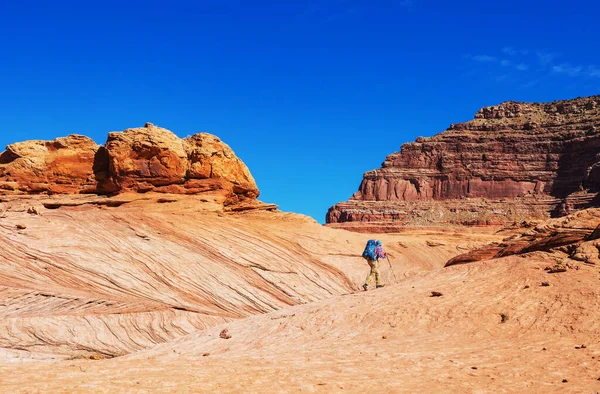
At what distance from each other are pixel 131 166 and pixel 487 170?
117 meters

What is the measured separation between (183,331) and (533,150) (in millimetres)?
127072

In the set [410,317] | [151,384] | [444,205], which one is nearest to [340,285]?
[410,317]

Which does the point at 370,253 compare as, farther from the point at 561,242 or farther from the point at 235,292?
the point at 235,292

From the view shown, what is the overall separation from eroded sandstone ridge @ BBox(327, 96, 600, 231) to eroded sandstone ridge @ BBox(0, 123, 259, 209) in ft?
288

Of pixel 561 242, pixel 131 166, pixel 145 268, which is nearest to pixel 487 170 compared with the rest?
pixel 131 166

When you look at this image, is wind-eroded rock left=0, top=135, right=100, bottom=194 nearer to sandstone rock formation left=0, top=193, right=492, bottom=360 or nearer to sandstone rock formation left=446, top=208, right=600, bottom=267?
sandstone rock formation left=0, top=193, right=492, bottom=360

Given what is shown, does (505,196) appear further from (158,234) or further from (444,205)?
(158,234)

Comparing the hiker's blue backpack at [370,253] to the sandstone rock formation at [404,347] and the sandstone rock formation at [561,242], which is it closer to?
the sandstone rock formation at [404,347]

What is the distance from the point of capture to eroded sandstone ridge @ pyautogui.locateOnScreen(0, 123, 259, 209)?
93.7 feet

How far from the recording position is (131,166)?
93.1 feet

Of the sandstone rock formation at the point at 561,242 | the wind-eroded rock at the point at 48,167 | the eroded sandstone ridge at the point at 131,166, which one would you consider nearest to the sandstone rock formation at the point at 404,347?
the sandstone rock formation at the point at 561,242

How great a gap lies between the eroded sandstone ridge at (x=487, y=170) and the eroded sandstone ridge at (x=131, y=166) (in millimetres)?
87812

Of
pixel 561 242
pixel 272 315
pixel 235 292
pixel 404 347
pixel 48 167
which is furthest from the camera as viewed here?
pixel 48 167

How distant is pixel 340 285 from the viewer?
85.9 ft
